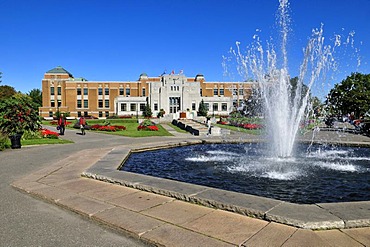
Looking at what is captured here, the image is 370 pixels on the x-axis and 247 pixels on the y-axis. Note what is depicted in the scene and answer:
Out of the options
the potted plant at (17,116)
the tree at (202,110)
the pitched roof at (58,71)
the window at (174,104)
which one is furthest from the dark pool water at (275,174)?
the pitched roof at (58,71)

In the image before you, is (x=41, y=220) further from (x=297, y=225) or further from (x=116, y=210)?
(x=297, y=225)

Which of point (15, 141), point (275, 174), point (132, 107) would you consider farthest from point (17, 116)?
point (132, 107)

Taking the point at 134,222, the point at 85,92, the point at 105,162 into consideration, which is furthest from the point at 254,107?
the point at 134,222

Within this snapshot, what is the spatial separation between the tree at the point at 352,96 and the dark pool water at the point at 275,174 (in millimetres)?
56449

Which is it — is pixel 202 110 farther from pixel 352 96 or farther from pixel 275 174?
pixel 275 174

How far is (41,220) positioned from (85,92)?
87.4 metres

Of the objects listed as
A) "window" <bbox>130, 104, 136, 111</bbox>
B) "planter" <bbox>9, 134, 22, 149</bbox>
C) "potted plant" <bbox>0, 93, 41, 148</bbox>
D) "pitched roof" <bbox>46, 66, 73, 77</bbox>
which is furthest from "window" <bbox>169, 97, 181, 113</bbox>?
"planter" <bbox>9, 134, 22, 149</bbox>

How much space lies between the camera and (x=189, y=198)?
563 centimetres

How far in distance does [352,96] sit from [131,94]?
2415 inches

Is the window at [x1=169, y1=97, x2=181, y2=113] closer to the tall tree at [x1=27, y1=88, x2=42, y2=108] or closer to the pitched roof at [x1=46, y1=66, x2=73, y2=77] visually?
the pitched roof at [x1=46, y1=66, x2=73, y2=77]

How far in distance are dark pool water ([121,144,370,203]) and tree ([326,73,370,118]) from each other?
5645 centimetres

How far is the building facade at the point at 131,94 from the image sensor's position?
78.1 m

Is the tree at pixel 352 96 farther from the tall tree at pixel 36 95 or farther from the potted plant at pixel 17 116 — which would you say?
the tall tree at pixel 36 95

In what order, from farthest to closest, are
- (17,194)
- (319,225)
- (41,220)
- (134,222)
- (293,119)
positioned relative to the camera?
1. (293,119)
2. (17,194)
3. (41,220)
4. (134,222)
5. (319,225)
